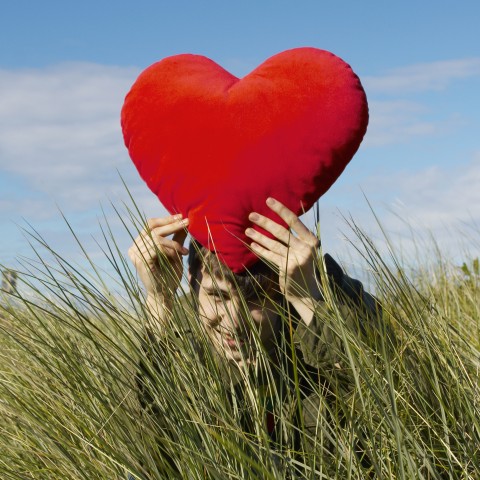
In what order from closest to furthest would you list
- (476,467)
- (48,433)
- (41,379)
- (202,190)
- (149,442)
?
(476,467), (149,442), (48,433), (41,379), (202,190)

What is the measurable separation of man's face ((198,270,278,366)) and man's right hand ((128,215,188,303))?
0.09 metres

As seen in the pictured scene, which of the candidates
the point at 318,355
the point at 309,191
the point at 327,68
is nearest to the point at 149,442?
the point at 318,355

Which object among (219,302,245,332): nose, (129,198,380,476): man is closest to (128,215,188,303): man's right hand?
(129,198,380,476): man

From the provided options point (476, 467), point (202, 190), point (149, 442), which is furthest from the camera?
point (202, 190)

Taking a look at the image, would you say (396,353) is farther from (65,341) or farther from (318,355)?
(65,341)

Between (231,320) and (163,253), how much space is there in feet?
0.85

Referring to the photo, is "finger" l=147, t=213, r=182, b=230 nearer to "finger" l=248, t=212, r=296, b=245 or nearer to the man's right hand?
the man's right hand

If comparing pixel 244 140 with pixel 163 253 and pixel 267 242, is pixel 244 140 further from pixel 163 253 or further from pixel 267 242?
pixel 163 253

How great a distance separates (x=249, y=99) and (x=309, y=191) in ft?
0.94

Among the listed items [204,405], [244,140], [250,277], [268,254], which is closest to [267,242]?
[268,254]

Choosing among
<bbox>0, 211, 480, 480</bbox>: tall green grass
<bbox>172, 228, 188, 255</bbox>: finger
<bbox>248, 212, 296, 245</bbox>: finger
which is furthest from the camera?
<bbox>172, 228, 188, 255</bbox>: finger

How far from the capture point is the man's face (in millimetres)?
1737

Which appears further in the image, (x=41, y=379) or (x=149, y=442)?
(x=41, y=379)

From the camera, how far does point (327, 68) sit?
2105 millimetres
